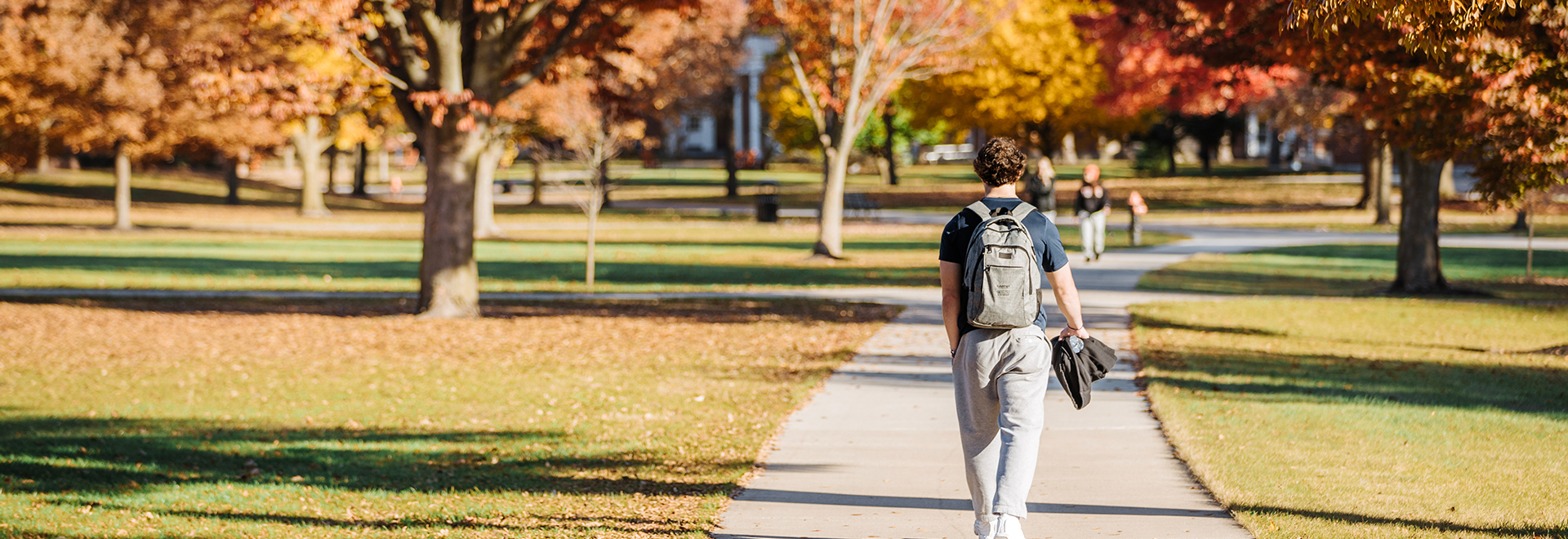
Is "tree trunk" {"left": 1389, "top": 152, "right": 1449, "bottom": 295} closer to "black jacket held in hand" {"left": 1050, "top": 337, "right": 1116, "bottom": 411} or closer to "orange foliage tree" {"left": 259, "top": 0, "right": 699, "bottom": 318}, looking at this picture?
"orange foliage tree" {"left": 259, "top": 0, "right": 699, "bottom": 318}

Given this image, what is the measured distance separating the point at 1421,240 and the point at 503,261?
1494cm

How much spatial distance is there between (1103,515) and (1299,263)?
17.4 metres

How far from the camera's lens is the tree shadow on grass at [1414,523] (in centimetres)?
555

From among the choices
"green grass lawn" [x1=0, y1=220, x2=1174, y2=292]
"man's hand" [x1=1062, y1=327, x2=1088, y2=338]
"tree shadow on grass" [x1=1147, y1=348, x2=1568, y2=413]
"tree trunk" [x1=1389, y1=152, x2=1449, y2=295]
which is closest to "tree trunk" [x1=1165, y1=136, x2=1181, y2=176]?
Result: "green grass lawn" [x1=0, y1=220, x2=1174, y2=292]

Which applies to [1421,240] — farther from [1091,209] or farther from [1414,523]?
[1414,523]

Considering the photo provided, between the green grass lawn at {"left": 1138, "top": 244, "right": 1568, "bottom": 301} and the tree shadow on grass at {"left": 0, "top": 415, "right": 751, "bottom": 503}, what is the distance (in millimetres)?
11527

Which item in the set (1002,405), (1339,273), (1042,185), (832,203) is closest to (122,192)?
(832,203)

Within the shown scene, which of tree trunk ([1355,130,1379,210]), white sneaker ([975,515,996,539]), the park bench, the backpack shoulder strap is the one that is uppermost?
tree trunk ([1355,130,1379,210])

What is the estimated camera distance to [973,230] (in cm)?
491

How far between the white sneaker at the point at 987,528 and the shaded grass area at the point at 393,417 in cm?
126

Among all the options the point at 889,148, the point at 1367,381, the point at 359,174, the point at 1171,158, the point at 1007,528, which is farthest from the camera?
the point at 1171,158

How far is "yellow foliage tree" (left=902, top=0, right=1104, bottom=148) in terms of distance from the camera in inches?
1757

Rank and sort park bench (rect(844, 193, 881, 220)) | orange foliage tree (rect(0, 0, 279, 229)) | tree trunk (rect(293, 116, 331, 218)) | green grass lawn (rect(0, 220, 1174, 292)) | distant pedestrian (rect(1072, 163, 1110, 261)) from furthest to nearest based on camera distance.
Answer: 1. park bench (rect(844, 193, 881, 220))
2. tree trunk (rect(293, 116, 331, 218))
3. orange foliage tree (rect(0, 0, 279, 229))
4. distant pedestrian (rect(1072, 163, 1110, 261))
5. green grass lawn (rect(0, 220, 1174, 292))

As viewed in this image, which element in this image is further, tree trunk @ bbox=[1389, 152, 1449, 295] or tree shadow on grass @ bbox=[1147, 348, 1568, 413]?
tree trunk @ bbox=[1389, 152, 1449, 295]
